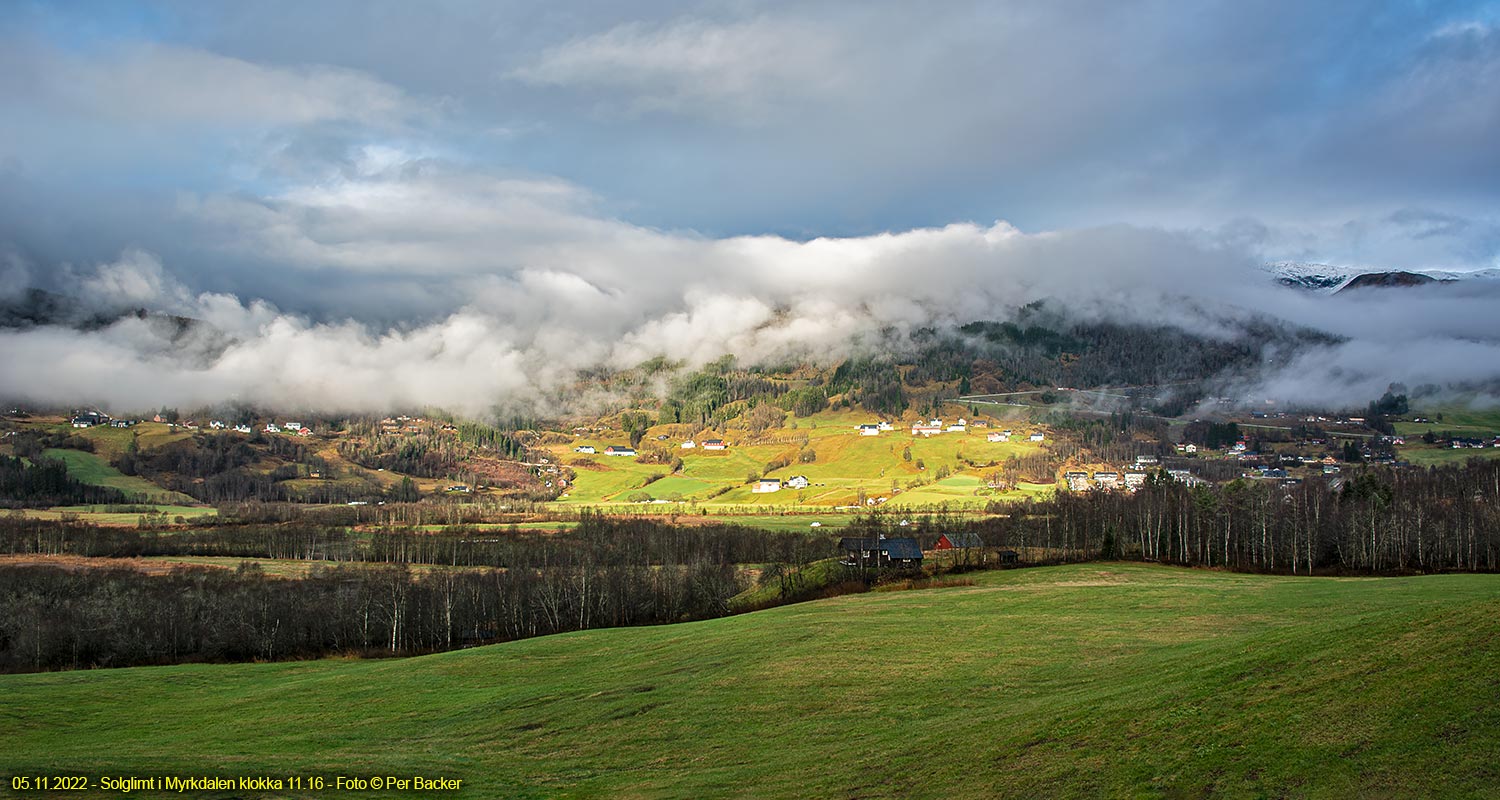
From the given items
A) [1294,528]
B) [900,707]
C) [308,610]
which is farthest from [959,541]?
[900,707]

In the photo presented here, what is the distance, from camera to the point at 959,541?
140 m

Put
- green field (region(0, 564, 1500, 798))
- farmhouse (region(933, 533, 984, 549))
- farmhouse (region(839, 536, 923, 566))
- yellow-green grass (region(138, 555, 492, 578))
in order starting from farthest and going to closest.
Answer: yellow-green grass (region(138, 555, 492, 578)) < farmhouse (region(933, 533, 984, 549)) < farmhouse (region(839, 536, 923, 566)) < green field (region(0, 564, 1500, 798))

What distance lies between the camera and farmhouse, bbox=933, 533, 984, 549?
456 ft

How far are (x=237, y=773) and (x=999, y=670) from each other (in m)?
31.0

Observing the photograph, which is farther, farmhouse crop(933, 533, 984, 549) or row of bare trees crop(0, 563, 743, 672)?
farmhouse crop(933, 533, 984, 549)

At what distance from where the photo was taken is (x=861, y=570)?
116m

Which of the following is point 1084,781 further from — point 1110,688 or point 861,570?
point 861,570

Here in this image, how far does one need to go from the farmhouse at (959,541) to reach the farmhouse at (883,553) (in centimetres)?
1530

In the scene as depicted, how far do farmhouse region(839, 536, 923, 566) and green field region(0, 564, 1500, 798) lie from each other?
4789cm

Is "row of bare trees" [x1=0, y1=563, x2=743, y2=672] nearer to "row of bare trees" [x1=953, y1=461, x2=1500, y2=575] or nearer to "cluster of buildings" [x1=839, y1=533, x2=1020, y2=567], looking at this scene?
"cluster of buildings" [x1=839, y1=533, x2=1020, y2=567]

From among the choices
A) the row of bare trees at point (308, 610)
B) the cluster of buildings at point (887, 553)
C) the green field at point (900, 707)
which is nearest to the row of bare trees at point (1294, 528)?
the cluster of buildings at point (887, 553)

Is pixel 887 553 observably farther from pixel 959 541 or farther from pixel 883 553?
pixel 959 541

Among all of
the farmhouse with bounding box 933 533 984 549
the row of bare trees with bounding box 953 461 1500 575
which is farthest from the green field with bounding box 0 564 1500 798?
the farmhouse with bounding box 933 533 984 549

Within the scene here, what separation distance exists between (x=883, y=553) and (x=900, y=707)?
3513 inches
